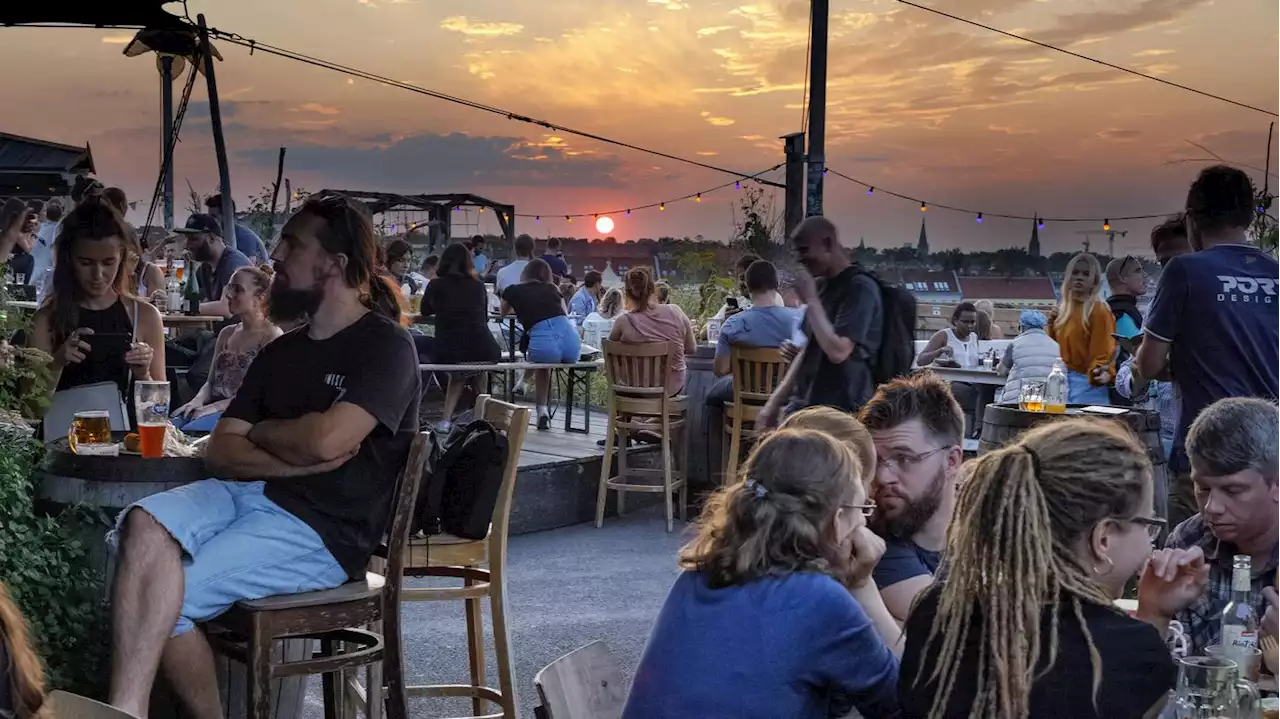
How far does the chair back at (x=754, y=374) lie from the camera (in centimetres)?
691

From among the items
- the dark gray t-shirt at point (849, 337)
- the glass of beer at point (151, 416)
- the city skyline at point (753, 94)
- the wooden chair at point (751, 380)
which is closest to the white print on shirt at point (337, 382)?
the glass of beer at point (151, 416)

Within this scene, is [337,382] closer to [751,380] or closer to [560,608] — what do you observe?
[560,608]

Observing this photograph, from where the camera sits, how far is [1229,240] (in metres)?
4.02

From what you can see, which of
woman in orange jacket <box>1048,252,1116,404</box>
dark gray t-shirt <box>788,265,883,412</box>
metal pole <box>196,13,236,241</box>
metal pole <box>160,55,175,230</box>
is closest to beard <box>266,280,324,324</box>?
dark gray t-shirt <box>788,265,883,412</box>

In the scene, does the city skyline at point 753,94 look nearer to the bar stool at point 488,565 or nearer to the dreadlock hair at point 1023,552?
the bar stool at point 488,565

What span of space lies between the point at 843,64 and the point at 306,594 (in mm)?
9888

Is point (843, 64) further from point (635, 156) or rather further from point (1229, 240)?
point (1229, 240)

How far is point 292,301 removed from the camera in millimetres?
3238

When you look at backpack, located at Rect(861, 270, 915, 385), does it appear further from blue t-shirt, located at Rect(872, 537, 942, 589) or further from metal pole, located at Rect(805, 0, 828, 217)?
metal pole, located at Rect(805, 0, 828, 217)

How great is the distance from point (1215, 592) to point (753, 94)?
10986mm

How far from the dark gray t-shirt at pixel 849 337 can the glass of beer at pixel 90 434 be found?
255 centimetres

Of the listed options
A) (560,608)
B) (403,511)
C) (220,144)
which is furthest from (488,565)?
(220,144)

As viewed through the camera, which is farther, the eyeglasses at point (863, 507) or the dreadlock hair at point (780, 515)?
the eyeglasses at point (863, 507)

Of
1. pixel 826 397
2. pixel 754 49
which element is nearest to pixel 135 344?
pixel 826 397
